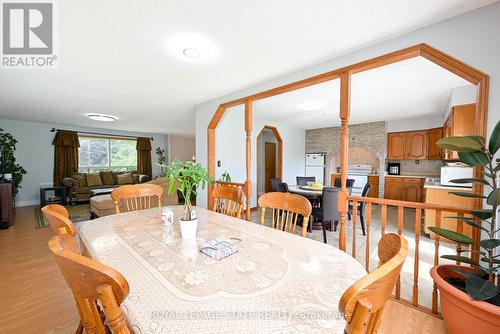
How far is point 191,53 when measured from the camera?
A: 7.06ft

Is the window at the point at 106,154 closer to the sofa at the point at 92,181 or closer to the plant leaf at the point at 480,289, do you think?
the sofa at the point at 92,181

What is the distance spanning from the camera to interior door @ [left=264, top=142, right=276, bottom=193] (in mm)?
6826

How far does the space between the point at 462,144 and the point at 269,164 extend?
18.8 feet

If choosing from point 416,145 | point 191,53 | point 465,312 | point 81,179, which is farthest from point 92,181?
point 416,145

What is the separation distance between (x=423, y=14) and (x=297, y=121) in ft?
14.6

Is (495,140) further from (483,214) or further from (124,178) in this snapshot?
(124,178)

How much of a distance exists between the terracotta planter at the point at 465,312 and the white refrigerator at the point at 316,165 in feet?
18.8

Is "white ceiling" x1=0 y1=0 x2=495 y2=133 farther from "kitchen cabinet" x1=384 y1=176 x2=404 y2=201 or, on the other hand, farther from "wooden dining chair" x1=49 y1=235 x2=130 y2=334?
"kitchen cabinet" x1=384 y1=176 x2=404 y2=201

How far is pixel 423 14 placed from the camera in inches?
62.0

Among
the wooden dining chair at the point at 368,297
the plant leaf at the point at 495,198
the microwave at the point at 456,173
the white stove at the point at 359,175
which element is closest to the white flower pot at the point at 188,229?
the wooden dining chair at the point at 368,297

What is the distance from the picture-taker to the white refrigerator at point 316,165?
7035mm

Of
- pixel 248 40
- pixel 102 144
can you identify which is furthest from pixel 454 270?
pixel 102 144

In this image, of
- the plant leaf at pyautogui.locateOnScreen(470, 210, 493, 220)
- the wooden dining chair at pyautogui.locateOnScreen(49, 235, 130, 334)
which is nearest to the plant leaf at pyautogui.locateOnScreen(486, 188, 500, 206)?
the plant leaf at pyautogui.locateOnScreen(470, 210, 493, 220)

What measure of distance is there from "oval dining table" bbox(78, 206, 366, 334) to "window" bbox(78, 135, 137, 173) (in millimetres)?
7024
